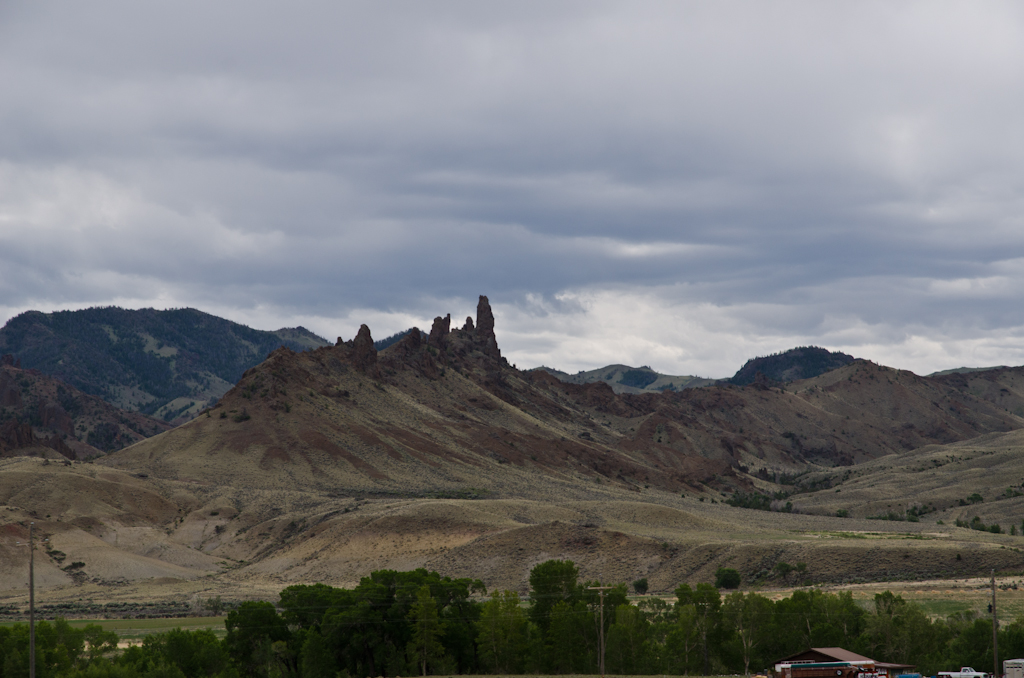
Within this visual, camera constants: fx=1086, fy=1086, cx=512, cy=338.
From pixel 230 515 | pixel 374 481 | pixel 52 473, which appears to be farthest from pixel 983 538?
pixel 52 473

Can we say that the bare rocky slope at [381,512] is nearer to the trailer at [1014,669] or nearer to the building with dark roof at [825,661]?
the building with dark roof at [825,661]

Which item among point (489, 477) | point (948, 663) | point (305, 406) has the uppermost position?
point (305, 406)

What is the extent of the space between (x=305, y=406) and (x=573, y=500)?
5034 centimetres

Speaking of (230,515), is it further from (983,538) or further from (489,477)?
(983,538)

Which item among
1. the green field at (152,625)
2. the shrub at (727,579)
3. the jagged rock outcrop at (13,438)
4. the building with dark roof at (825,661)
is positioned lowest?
the green field at (152,625)

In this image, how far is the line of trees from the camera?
6266 centimetres

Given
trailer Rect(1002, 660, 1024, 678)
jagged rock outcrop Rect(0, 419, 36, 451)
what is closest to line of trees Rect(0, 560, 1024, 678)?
trailer Rect(1002, 660, 1024, 678)

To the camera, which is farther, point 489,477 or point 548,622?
point 489,477

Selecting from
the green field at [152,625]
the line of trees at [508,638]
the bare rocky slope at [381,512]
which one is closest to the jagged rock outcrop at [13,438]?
the bare rocky slope at [381,512]

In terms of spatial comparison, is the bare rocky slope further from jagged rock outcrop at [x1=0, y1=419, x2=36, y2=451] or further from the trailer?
the trailer

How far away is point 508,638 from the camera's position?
218 feet

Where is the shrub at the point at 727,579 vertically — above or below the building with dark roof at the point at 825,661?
below

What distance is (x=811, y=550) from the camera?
111 metres

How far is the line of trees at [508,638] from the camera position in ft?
206
